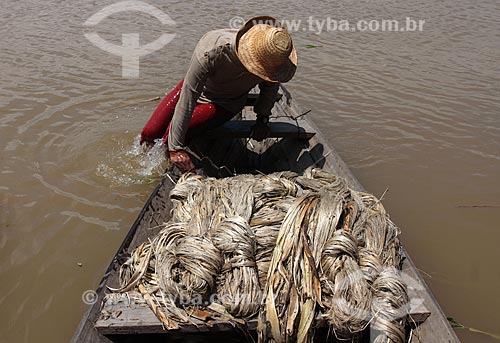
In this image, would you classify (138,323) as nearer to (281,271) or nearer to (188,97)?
(281,271)

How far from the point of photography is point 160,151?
14.0 ft

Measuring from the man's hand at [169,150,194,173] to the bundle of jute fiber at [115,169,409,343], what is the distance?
1.02 meters

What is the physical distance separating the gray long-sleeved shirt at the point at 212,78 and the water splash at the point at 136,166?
0.79m

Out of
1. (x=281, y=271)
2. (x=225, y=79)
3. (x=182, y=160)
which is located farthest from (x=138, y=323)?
(x=225, y=79)

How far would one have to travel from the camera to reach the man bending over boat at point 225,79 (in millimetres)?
3027

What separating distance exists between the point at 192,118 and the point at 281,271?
6.70 feet

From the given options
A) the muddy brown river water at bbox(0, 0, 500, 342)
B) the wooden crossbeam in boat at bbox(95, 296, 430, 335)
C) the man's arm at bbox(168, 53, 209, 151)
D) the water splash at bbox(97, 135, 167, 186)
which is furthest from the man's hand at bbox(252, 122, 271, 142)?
the wooden crossbeam in boat at bbox(95, 296, 430, 335)

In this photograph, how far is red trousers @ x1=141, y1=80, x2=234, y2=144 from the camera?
374 centimetres

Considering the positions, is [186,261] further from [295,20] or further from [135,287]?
[295,20]

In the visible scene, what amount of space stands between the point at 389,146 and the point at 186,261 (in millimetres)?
4137

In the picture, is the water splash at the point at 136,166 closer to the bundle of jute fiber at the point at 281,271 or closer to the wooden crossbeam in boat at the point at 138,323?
the bundle of jute fiber at the point at 281,271

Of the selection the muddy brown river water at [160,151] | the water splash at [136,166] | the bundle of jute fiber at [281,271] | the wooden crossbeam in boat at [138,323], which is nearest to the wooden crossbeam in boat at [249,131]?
the water splash at [136,166]

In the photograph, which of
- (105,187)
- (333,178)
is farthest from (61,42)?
(333,178)

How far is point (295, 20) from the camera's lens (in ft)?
37.2
